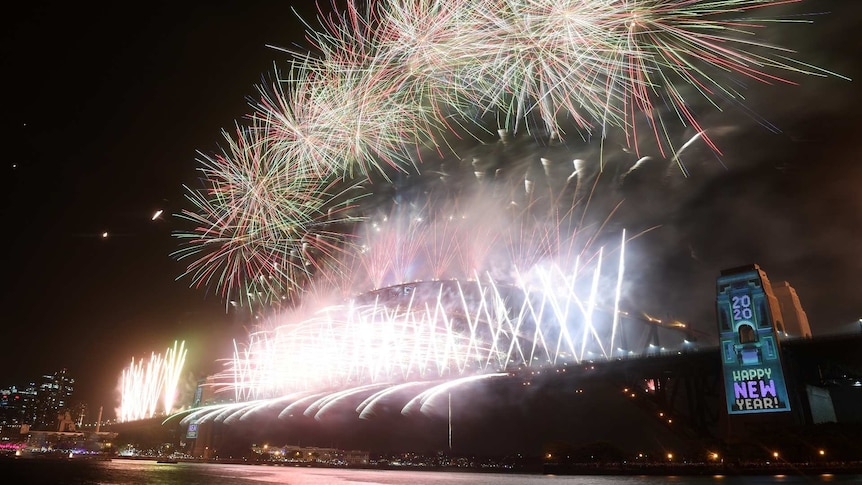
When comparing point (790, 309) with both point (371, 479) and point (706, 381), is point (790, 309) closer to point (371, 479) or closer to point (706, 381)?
point (706, 381)

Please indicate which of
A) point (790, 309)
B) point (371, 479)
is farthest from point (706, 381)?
point (371, 479)

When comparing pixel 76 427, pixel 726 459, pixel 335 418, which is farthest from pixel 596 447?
pixel 76 427

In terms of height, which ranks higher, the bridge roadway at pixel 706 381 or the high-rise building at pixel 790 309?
the high-rise building at pixel 790 309

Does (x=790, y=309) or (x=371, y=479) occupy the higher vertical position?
(x=790, y=309)

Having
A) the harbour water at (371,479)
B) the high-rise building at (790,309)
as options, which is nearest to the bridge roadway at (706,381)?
the harbour water at (371,479)

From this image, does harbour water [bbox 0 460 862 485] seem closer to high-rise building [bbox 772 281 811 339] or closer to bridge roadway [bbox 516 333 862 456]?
bridge roadway [bbox 516 333 862 456]

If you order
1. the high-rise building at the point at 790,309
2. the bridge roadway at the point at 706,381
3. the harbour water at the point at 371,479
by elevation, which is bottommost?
the harbour water at the point at 371,479

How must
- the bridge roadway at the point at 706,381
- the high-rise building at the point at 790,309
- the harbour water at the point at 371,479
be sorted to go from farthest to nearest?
the high-rise building at the point at 790,309
the bridge roadway at the point at 706,381
the harbour water at the point at 371,479

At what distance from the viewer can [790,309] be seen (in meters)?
76.6

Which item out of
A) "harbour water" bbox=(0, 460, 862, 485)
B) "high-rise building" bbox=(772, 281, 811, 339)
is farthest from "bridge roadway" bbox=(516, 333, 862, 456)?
"high-rise building" bbox=(772, 281, 811, 339)

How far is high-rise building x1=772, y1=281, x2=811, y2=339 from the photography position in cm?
7456

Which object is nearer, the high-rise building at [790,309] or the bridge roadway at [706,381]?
the bridge roadway at [706,381]

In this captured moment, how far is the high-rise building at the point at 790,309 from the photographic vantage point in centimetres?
7456

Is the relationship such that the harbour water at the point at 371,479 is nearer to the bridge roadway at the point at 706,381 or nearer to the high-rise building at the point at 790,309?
the bridge roadway at the point at 706,381
